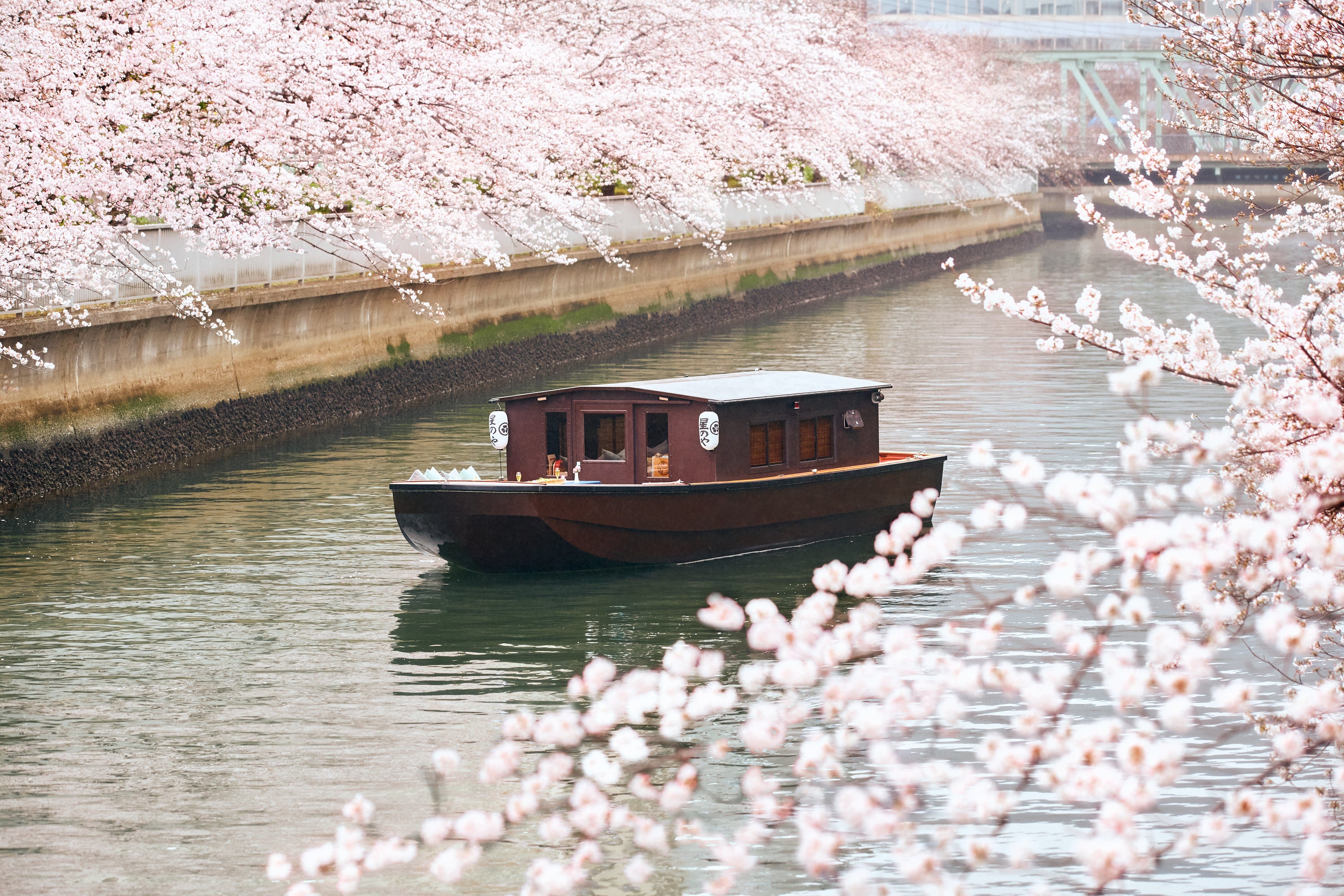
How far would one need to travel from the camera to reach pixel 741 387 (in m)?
20.7

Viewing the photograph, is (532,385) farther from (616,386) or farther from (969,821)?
(969,821)

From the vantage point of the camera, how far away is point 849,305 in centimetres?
5578

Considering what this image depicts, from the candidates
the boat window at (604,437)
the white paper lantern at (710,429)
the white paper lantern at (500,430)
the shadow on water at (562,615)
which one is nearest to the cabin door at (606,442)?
the boat window at (604,437)

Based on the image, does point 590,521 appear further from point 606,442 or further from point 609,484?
point 606,442

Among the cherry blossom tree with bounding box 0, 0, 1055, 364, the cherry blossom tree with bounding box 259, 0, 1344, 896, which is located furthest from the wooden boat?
the cherry blossom tree with bounding box 0, 0, 1055, 364

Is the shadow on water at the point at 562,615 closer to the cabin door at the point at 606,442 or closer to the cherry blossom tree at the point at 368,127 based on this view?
the cabin door at the point at 606,442

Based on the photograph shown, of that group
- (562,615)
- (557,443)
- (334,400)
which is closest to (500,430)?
(557,443)

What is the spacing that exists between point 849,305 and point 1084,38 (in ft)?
226

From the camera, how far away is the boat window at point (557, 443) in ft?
66.5

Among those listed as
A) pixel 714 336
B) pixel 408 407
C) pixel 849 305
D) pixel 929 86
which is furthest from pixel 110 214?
pixel 929 86

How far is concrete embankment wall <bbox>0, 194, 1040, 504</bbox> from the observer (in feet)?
80.5

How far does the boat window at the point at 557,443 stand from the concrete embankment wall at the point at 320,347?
7.47 meters

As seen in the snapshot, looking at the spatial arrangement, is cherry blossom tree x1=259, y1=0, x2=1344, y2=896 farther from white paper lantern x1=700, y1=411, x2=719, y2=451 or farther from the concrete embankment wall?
the concrete embankment wall

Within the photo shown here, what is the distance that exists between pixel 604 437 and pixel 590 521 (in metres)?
1.64
